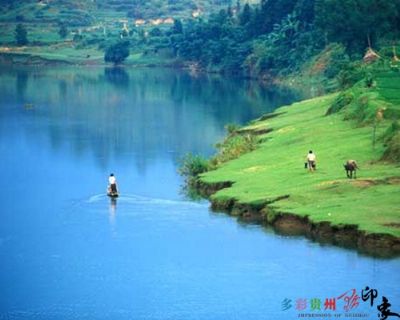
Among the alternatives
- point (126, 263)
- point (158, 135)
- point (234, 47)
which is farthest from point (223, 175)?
point (234, 47)

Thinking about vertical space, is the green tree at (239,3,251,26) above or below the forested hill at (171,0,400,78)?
above

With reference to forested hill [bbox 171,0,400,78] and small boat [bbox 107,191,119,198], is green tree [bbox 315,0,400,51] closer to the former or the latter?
forested hill [bbox 171,0,400,78]

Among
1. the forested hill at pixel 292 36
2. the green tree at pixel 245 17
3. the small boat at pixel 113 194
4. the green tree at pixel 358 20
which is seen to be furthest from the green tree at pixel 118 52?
the small boat at pixel 113 194

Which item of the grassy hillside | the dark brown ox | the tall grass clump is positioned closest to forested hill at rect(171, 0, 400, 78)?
the grassy hillside

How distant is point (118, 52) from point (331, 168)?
139 m

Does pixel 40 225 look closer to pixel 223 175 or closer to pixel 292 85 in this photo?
pixel 223 175

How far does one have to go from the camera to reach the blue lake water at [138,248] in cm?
4162

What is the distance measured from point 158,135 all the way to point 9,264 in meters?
42.0

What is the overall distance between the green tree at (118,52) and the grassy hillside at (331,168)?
115 metres

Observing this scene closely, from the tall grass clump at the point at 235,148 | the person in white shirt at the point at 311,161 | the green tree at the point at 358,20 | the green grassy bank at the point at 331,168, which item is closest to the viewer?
the green grassy bank at the point at 331,168

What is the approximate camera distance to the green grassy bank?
49531 millimetres

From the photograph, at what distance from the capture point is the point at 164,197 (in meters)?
61.7

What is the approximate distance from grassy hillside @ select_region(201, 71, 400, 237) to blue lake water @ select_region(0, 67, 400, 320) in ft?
6.45

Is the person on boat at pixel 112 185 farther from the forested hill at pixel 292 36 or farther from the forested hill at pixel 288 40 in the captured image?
the forested hill at pixel 292 36
